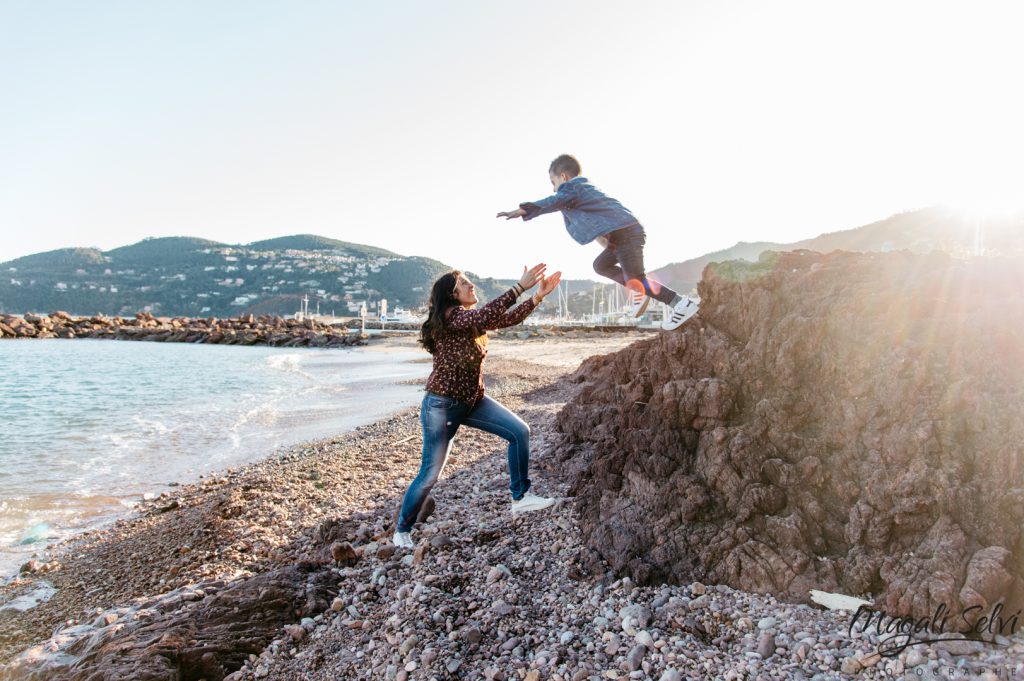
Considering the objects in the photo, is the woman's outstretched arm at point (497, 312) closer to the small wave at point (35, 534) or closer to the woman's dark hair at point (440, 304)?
the woman's dark hair at point (440, 304)

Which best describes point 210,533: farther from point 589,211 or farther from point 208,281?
point 208,281

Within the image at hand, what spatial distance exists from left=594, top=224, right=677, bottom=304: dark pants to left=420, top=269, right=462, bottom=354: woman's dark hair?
1.80 meters

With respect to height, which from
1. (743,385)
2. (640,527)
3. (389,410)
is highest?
(743,385)

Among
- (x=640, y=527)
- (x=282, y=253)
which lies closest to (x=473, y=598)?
(x=640, y=527)

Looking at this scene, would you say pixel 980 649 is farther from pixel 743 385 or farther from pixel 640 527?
pixel 743 385

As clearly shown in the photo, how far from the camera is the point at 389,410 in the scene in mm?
14547

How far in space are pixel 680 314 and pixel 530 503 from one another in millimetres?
2401

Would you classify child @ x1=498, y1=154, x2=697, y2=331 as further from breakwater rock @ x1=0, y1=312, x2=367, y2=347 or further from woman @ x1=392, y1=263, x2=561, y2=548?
breakwater rock @ x1=0, y1=312, x2=367, y2=347

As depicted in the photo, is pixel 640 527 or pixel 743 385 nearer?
pixel 640 527

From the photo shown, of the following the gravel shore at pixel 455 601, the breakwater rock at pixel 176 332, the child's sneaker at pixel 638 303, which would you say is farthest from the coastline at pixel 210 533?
the breakwater rock at pixel 176 332

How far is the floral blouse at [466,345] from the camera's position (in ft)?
13.9

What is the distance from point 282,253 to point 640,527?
8233 inches

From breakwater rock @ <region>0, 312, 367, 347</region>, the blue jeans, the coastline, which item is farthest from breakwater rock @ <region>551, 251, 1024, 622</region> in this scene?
breakwater rock @ <region>0, 312, 367, 347</region>

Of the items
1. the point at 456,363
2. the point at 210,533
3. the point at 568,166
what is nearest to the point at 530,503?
the point at 456,363
